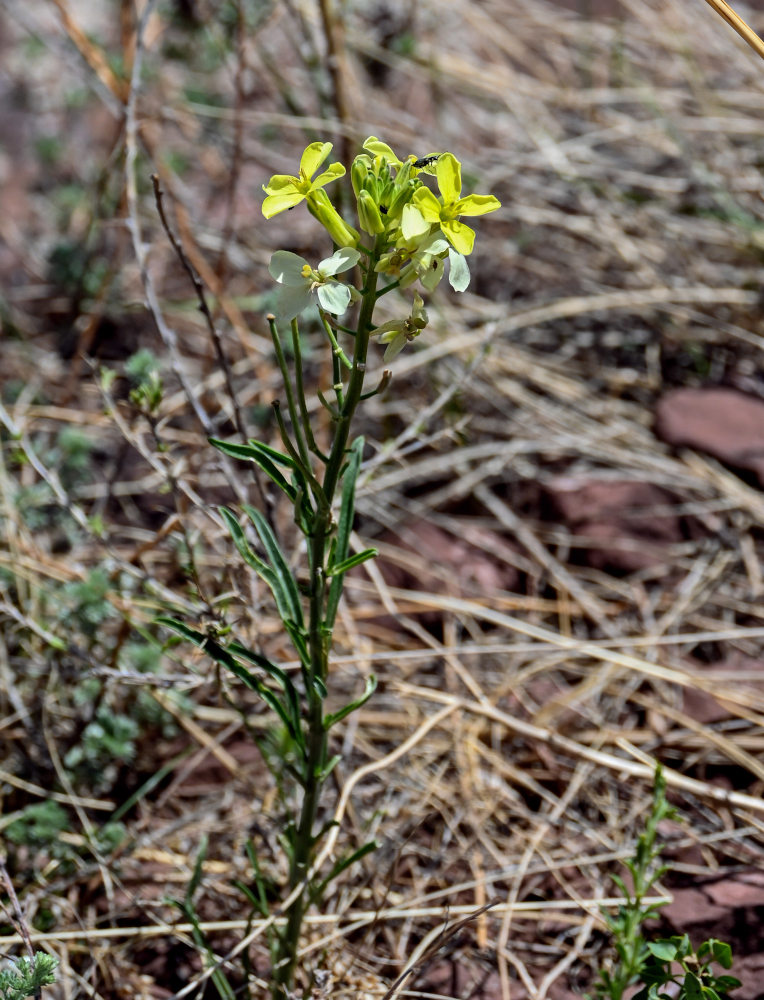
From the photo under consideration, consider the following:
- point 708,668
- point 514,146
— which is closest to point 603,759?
point 708,668

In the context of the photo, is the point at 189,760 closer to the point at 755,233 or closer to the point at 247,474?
the point at 247,474

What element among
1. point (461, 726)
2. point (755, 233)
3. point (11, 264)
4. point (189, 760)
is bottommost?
point (189, 760)

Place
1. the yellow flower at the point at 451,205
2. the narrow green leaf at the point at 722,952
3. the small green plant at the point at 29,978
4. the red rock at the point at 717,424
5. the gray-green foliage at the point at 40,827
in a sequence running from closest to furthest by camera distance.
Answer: the yellow flower at the point at 451,205, the small green plant at the point at 29,978, the narrow green leaf at the point at 722,952, the gray-green foliage at the point at 40,827, the red rock at the point at 717,424

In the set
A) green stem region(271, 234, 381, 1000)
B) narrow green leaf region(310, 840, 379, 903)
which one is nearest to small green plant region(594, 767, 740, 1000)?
narrow green leaf region(310, 840, 379, 903)

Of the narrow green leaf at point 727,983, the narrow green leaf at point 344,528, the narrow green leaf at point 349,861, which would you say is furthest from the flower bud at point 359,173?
the narrow green leaf at point 727,983

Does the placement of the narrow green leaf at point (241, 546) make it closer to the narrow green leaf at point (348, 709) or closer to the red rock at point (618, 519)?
the narrow green leaf at point (348, 709)

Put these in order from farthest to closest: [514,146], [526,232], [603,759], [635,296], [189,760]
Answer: [514,146] < [526,232] < [635,296] < [189,760] < [603,759]

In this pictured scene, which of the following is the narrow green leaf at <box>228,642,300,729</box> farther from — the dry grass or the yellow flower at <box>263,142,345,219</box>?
the yellow flower at <box>263,142,345,219</box>

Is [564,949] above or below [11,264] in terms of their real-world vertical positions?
below
